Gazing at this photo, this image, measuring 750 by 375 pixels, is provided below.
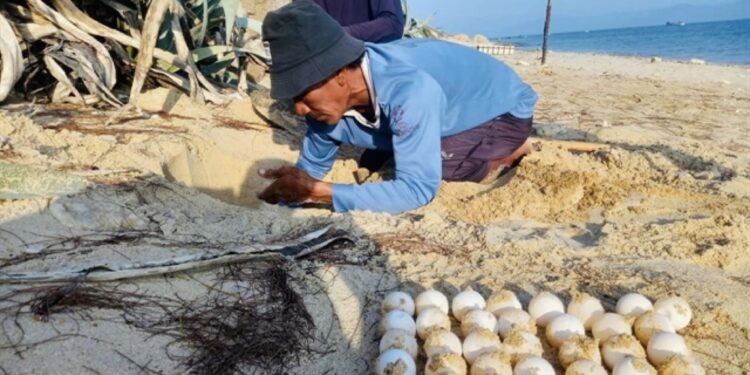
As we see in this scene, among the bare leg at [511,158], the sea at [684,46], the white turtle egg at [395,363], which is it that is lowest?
the sea at [684,46]

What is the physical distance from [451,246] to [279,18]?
3.84 ft

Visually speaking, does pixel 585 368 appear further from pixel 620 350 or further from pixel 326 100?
pixel 326 100

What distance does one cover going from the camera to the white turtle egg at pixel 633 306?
187cm

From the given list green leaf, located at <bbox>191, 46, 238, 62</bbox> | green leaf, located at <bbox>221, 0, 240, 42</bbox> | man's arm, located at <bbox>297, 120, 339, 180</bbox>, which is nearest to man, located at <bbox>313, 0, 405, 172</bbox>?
man's arm, located at <bbox>297, 120, 339, 180</bbox>

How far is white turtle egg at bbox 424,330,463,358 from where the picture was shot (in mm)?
1688

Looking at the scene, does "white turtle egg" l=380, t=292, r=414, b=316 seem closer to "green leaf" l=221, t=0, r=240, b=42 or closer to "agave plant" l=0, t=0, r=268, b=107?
"agave plant" l=0, t=0, r=268, b=107

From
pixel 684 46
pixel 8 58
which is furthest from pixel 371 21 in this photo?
pixel 684 46

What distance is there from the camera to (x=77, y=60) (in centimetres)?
352

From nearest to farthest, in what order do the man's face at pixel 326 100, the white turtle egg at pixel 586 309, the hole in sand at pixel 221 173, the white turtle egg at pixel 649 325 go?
the white turtle egg at pixel 649 325 → the white turtle egg at pixel 586 309 → the man's face at pixel 326 100 → the hole in sand at pixel 221 173

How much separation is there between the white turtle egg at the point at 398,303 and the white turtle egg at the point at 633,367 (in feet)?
2.11

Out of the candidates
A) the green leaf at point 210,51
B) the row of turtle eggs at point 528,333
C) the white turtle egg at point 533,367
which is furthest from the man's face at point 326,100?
the green leaf at point 210,51

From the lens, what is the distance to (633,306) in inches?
73.9

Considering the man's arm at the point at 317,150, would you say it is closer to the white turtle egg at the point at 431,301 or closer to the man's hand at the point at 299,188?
the man's hand at the point at 299,188

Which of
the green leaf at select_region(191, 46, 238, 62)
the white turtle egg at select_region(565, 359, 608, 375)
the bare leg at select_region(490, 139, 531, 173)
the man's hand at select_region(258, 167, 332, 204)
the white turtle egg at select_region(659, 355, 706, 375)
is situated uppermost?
the green leaf at select_region(191, 46, 238, 62)
